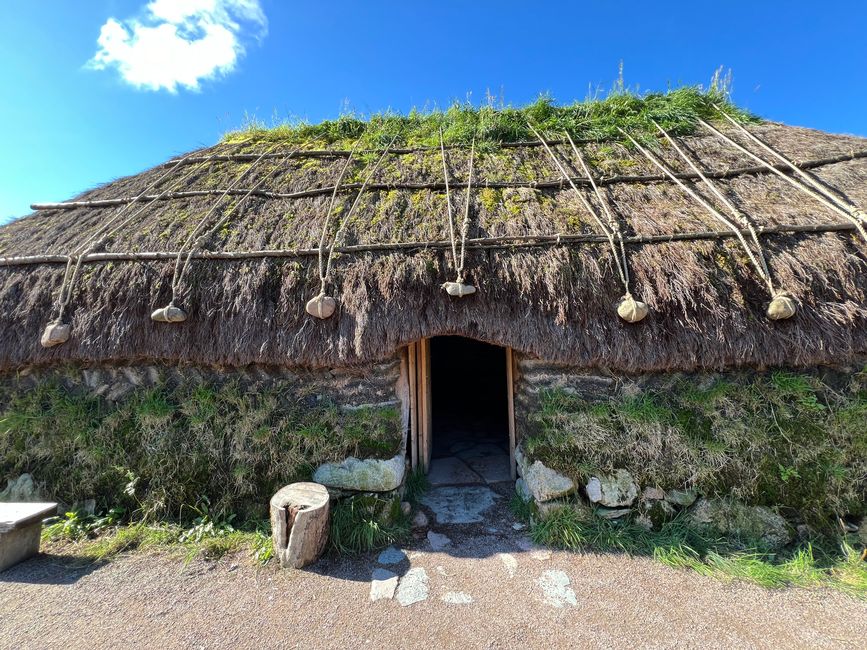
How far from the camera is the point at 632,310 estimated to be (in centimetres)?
324

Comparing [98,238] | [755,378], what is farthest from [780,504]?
[98,238]

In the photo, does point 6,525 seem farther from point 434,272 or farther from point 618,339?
point 618,339

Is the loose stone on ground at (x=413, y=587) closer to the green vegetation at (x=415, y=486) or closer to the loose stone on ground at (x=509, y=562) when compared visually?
the loose stone on ground at (x=509, y=562)

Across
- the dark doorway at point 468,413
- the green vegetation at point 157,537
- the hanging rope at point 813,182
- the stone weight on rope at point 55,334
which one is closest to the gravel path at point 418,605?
the green vegetation at point 157,537

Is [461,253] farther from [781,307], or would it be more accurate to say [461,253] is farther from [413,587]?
[413,587]

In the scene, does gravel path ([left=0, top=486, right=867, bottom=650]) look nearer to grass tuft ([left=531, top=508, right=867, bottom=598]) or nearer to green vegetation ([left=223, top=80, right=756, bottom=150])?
grass tuft ([left=531, top=508, right=867, bottom=598])

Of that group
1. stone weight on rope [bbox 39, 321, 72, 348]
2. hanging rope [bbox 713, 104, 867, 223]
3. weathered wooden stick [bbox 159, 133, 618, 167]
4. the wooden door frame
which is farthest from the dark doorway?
hanging rope [bbox 713, 104, 867, 223]

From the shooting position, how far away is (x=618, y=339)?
3.33m

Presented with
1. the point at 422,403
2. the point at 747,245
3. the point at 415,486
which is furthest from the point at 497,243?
the point at 415,486

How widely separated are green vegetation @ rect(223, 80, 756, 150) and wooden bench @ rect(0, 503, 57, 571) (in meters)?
5.26

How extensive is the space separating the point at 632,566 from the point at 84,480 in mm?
5102

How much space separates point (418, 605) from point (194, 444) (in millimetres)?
2521

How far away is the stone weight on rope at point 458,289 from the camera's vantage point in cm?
335

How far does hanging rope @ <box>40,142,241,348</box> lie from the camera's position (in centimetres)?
361
